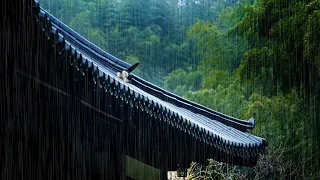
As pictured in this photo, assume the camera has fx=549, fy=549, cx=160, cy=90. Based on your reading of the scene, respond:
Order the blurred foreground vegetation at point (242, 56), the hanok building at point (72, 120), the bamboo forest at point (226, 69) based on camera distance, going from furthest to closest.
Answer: the blurred foreground vegetation at point (242, 56) < the bamboo forest at point (226, 69) < the hanok building at point (72, 120)

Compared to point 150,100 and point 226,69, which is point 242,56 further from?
point 150,100

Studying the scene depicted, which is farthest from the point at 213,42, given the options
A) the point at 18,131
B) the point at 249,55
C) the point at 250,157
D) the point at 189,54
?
the point at 18,131

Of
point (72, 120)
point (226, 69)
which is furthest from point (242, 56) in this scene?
point (72, 120)

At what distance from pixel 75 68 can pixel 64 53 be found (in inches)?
6.7

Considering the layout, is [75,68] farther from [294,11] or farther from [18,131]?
[294,11]

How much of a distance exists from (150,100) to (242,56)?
15.1 metres

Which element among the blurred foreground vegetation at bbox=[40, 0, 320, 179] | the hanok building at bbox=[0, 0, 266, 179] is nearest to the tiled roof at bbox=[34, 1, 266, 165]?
the hanok building at bbox=[0, 0, 266, 179]

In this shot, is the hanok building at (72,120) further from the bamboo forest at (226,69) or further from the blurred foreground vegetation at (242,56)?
the blurred foreground vegetation at (242,56)

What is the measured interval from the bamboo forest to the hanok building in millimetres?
28

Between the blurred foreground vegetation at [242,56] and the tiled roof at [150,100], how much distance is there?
458 centimetres

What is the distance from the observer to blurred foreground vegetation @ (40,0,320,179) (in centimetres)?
1179

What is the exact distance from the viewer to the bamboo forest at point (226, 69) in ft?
17.7

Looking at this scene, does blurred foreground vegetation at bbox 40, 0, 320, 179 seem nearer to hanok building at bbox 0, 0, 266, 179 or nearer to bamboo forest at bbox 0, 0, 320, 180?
bamboo forest at bbox 0, 0, 320, 180

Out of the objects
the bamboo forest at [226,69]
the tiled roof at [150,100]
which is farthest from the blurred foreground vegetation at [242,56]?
the tiled roof at [150,100]
